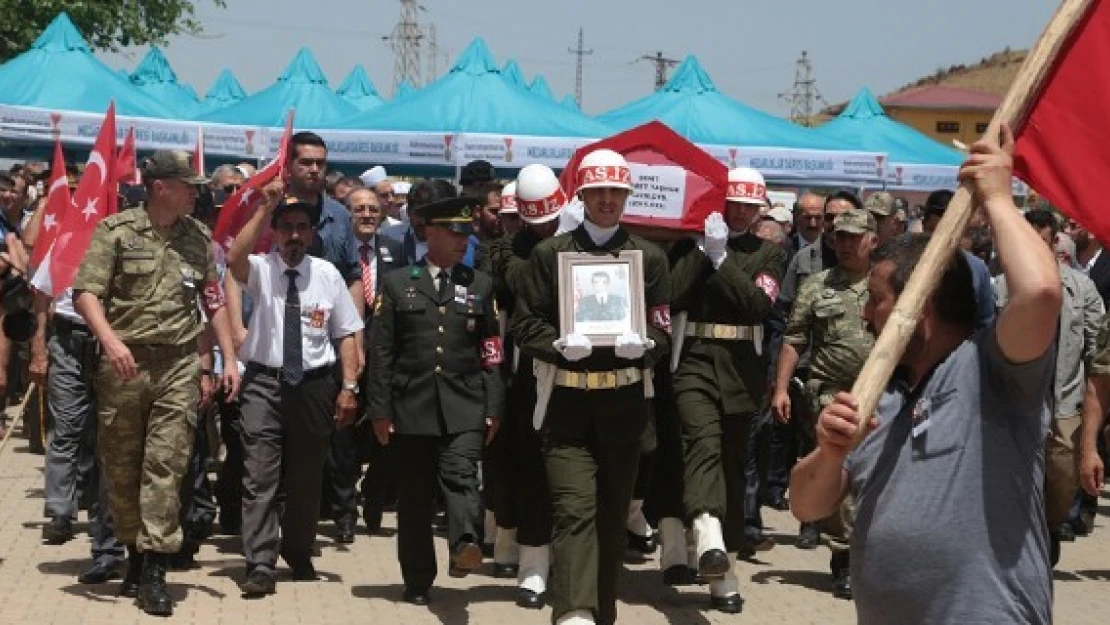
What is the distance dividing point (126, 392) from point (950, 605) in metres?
5.57

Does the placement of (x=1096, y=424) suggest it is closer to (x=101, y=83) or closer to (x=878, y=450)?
(x=878, y=450)

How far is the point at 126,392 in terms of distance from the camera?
902 cm

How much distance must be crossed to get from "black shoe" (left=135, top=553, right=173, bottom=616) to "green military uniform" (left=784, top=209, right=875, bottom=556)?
3.52m

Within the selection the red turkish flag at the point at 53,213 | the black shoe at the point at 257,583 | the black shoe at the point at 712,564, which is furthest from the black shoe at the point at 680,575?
the red turkish flag at the point at 53,213

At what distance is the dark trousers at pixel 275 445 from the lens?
9.70 metres

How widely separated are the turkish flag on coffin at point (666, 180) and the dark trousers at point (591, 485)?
137 cm

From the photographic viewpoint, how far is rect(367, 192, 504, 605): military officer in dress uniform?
9.45m

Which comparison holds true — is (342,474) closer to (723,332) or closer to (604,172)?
(723,332)

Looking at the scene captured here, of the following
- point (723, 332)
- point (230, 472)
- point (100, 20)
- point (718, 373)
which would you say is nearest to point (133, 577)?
point (230, 472)

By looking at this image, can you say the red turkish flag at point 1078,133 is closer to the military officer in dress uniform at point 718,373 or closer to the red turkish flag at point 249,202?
the military officer in dress uniform at point 718,373

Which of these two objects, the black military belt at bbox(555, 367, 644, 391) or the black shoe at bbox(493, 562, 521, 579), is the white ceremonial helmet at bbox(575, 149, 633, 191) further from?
the black shoe at bbox(493, 562, 521, 579)

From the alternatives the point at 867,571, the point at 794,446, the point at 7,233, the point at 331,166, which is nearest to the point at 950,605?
the point at 867,571

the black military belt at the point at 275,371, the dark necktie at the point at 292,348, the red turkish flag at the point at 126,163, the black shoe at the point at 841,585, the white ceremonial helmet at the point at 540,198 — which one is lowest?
the black shoe at the point at 841,585

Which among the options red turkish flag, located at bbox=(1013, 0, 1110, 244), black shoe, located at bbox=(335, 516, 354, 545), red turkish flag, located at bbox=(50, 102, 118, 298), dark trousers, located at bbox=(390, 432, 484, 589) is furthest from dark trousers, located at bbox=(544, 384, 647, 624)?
red turkish flag, located at bbox=(1013, 0, 1110, 244)
